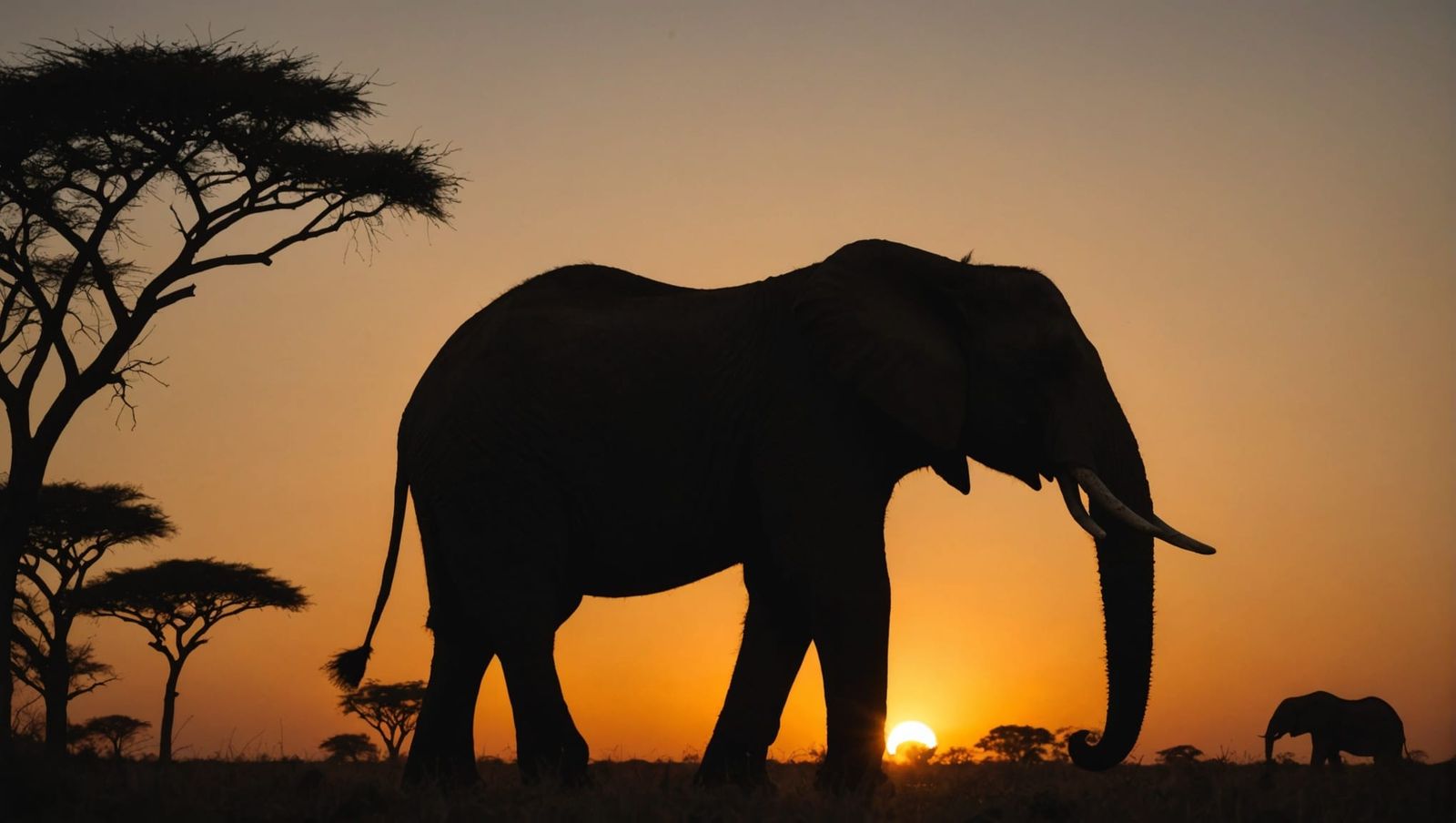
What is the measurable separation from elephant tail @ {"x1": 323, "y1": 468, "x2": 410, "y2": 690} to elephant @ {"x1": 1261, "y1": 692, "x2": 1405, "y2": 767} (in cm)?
1373

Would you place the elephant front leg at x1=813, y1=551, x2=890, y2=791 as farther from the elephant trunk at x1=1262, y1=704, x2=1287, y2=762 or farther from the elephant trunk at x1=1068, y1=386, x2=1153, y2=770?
the elephant trunk at x1=1262, y1=704, x2=1287, y2=762

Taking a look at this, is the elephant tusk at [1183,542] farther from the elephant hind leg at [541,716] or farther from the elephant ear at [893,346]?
the elephant hind leg at [541,716]

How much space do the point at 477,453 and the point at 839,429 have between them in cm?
208

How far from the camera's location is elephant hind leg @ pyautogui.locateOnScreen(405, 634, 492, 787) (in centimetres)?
973

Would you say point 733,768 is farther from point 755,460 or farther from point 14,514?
point 14,514

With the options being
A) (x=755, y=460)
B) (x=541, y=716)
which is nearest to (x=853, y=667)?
(x=755, y=460)

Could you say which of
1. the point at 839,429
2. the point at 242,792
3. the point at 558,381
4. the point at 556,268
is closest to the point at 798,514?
the point at 839,429

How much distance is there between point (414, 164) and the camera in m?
20.6

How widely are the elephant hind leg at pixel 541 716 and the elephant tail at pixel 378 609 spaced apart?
1.55 meters

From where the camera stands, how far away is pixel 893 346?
9.04 metres

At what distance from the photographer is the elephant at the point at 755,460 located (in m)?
8.85

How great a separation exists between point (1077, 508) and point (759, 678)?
2054mm

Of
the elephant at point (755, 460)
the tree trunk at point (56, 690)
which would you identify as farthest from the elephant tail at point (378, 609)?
the tree trunk at point (56, 690)

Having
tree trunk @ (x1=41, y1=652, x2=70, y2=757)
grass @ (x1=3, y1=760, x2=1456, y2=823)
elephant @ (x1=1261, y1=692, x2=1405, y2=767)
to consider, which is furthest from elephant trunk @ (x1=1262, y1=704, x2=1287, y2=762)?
tree trunk @ (x1=41, y1=652, x2=70, y2=757)
